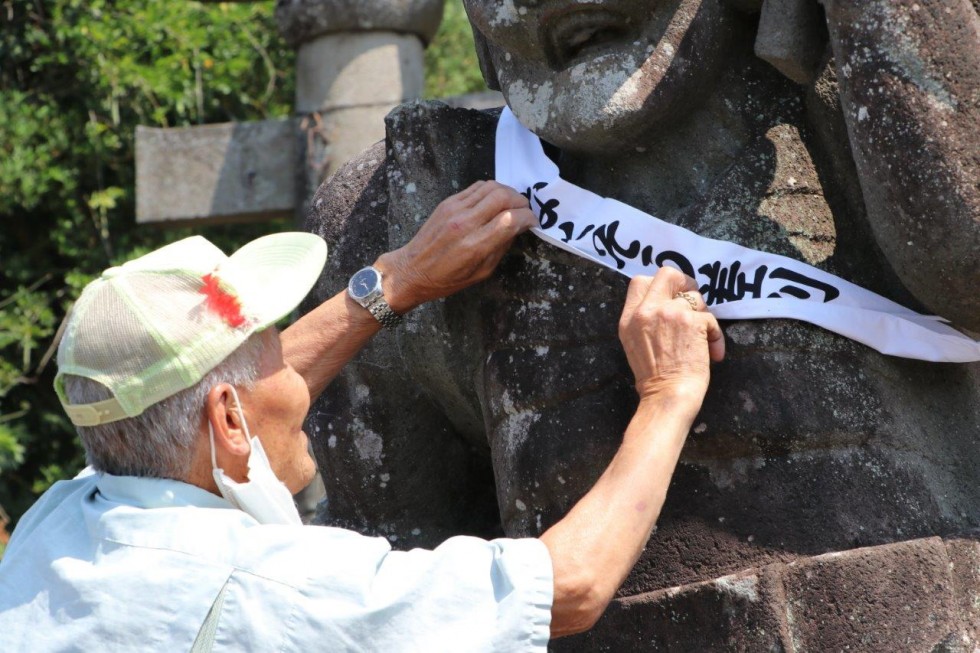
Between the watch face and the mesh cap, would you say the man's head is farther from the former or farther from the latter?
the watch face

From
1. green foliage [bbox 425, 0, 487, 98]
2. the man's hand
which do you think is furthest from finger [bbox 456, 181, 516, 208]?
green foliage [bbox 425, 0, 487, 98]

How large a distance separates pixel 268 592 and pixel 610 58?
37.8 inches

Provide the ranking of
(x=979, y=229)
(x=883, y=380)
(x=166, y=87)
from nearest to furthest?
(x=979, y=229), (x=883, y=380), (x=166, y=87)

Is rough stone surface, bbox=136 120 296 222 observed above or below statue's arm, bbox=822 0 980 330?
below

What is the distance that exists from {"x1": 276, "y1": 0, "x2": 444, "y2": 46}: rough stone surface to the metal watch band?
11.0 ft

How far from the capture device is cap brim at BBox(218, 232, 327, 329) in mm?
2061

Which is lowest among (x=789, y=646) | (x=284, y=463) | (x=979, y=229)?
(x=789, y=646)

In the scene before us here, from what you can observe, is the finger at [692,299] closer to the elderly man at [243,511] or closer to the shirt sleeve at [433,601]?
the elderly man at [243,511]

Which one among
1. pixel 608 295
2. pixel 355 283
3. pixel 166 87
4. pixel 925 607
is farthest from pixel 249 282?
pixel 166 87

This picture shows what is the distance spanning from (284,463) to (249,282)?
0.26 metres

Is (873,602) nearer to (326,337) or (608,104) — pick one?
(608,104)

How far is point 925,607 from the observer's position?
2.07 meters

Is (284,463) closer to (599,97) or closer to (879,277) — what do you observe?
(599,97)

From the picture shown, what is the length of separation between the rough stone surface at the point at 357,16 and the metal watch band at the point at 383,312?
3.35 meters
